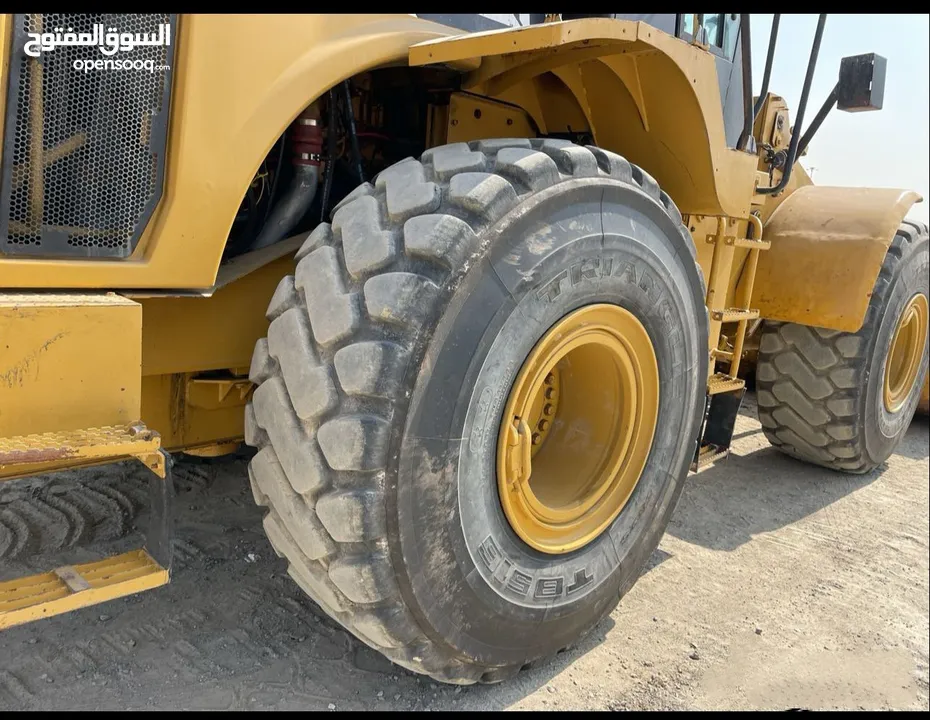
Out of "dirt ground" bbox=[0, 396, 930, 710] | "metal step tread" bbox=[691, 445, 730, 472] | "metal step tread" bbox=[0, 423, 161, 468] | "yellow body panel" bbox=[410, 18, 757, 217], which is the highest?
"yellow body panel" bbox=[410, 18, 757, 217]

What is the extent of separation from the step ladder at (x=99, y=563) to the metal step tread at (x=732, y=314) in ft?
8.49

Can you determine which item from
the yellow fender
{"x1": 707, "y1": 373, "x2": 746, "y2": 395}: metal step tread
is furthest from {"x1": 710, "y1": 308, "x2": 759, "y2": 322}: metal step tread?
the yellow fender

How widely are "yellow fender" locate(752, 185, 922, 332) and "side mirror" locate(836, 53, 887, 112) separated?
823 mm

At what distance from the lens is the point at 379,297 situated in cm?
177

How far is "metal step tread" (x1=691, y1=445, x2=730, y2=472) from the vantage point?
3.25 metres

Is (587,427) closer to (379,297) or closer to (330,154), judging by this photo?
(379,297)

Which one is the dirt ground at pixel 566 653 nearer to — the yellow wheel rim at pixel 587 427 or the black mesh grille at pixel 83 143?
the yellow wheel rim at pixel 587 427

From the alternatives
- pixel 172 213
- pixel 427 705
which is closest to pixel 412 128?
pixel 172 213

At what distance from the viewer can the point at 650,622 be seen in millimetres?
2834

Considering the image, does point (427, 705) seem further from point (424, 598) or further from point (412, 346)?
point (412, 346)

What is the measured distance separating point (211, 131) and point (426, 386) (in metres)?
0.79

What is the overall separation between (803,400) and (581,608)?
2764mm

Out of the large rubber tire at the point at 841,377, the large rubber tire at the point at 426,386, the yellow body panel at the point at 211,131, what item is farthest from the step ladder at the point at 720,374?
the yellow body panel at the point at 211,131

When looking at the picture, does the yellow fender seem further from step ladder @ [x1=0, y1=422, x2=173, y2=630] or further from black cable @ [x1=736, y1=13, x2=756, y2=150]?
step ladder @ [x1=0, y1=422, x2=173, y2=630]
